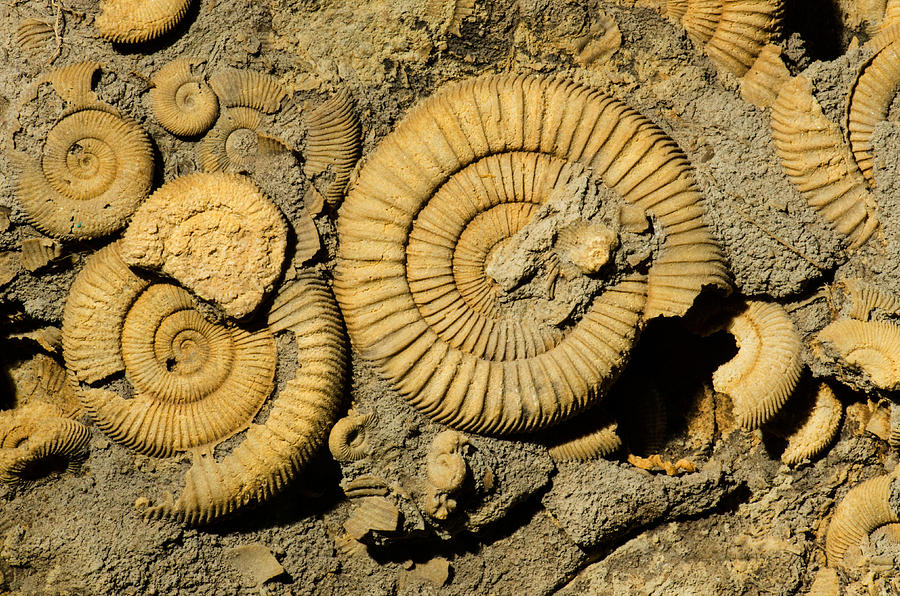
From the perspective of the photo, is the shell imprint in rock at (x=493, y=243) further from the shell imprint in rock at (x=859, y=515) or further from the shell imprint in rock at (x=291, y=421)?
the shell imprint in rock at (x=859, y=515)

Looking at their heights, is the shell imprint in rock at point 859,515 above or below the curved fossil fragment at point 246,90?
below

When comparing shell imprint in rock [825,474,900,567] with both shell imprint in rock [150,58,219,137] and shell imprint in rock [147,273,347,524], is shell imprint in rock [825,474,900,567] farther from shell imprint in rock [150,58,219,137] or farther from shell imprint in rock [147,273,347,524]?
shell imprint in rock [150,58,219,137]

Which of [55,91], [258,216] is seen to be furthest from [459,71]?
[55,91]

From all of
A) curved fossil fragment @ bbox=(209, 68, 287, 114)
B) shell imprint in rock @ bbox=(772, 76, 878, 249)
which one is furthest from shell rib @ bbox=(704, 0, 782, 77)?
curved fossil fragment @ bbox=(209, 68, 287, 114)

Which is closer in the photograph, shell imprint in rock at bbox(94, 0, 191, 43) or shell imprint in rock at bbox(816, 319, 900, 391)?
shell imprint in rock at bbox(816, 319, 900, 391)

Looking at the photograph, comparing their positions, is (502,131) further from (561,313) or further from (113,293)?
(113,293)

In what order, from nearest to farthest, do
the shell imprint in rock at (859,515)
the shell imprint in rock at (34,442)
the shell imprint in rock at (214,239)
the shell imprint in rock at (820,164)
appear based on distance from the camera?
1. the shell imprint in rock at (214,239)
2. the shell imprint in rock at (820,164)
3. the shell imprint in rock at (34,442)
4. the shell imprint in rock at (859,515)

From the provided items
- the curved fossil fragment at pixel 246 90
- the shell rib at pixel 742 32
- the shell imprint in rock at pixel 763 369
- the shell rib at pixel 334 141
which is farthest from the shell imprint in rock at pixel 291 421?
the shell rib at pixel 742 32

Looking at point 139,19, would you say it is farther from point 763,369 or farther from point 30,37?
point 763,369
